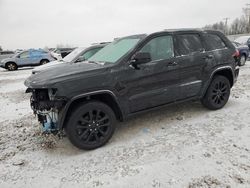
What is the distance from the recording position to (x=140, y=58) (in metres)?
3.86

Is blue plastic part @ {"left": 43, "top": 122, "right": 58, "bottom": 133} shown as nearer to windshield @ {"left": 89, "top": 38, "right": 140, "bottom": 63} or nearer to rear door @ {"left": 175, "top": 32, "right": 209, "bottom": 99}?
windshield @ {"left": 89, "top": 38, "right": 140, "bottom": 63}

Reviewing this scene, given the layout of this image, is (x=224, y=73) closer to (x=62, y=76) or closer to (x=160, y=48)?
(x=160, y=48)

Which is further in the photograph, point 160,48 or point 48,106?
point 160,48

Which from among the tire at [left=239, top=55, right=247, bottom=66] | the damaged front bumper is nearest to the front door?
the damaged front bumper

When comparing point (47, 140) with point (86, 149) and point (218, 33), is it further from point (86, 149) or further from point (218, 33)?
point (218, 33)

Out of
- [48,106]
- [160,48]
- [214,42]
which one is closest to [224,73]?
[214,42]

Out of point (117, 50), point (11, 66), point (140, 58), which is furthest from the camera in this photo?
point (11, 66)

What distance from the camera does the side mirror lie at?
3.86m

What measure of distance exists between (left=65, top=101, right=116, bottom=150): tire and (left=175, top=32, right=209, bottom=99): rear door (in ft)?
5.32

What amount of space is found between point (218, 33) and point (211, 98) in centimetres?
145

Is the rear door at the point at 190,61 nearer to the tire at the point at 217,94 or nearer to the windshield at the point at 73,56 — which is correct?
the tire at the point at 217,94

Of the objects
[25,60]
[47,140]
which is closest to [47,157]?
[47,140]

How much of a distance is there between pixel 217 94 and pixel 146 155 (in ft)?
8.21

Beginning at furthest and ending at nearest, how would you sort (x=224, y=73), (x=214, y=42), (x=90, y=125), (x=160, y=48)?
(x=224, y=73)
(x=214, y=42)
(x=160, y=48)
(x=90, y=125)
